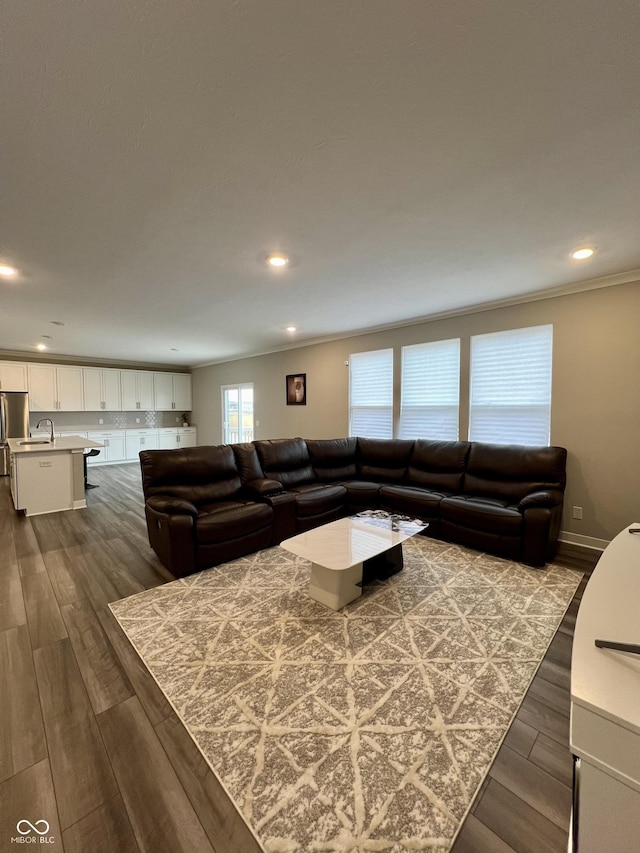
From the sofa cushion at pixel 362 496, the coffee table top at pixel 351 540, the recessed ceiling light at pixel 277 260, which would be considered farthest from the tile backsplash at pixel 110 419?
the coffee table top at pixel 351 540

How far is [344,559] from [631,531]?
152 centimetres

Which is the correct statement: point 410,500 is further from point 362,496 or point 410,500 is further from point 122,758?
point 122,758

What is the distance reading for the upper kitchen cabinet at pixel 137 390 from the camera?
807 cm

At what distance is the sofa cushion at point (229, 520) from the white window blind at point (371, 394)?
7.99 ft

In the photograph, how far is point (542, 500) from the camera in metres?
2.99

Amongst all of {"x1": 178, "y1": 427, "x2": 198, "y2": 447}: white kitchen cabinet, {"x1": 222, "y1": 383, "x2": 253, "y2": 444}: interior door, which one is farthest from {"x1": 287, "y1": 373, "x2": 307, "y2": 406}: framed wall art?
{"x1": 178, "y1": 427, "x2": 198, "y2": 447}: white kitchen cabinet

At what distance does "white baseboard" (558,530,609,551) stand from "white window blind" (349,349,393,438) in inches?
92.3

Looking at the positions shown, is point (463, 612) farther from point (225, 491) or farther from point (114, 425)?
point (114, 425)

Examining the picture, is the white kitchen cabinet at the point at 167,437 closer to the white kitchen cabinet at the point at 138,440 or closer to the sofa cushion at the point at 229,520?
the white kitchen cabinet at the point at 138,440

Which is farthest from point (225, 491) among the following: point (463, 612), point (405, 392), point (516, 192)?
point (516, 192)

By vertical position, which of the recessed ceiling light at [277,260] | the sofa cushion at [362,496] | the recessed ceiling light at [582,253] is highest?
the recessed ceiling light at [582,253]

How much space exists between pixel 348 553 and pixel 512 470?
221 centimetres

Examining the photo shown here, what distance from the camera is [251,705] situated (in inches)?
61.9

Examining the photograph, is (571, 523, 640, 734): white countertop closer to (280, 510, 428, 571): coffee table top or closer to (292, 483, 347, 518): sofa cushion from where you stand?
(280, 510, 428, 571): coffee table top
